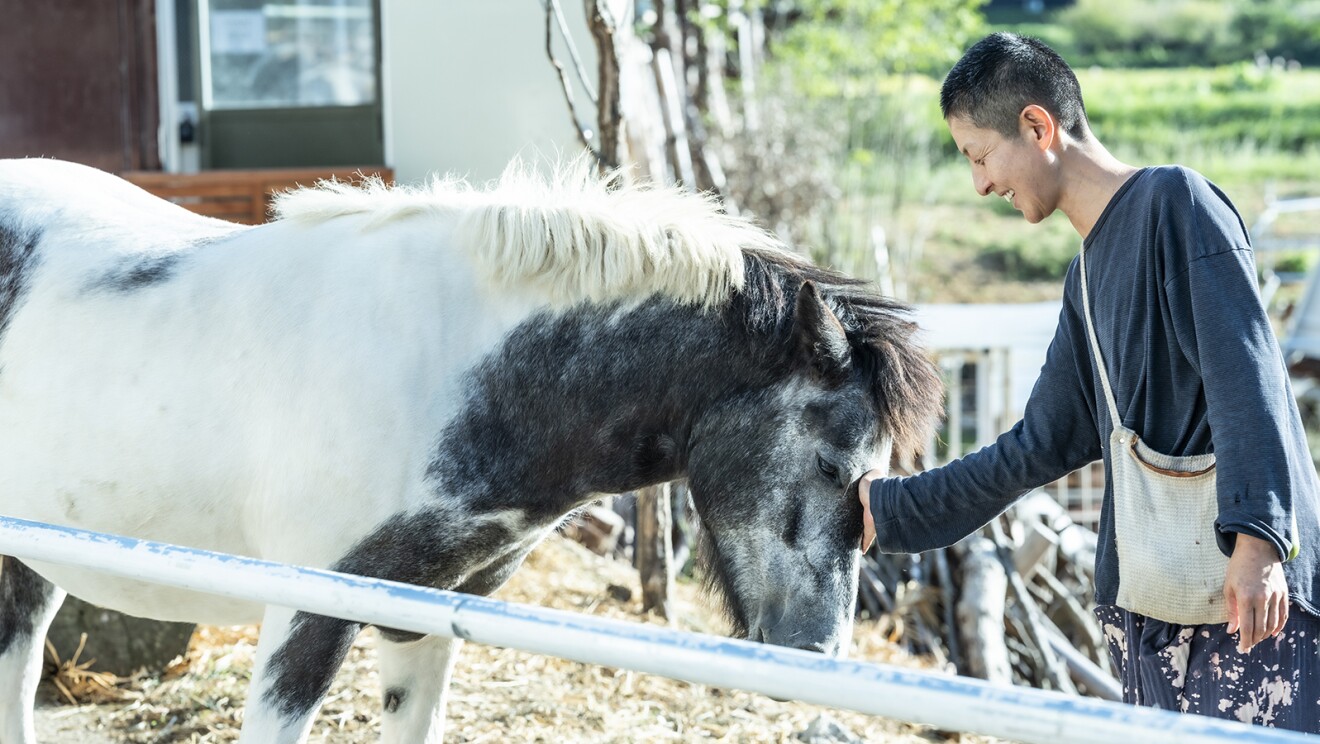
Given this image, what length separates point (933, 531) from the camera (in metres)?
2.44

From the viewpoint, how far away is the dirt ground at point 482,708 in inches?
151

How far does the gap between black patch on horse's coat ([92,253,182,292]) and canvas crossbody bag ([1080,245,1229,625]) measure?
2044mm

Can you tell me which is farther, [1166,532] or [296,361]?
[296,361]

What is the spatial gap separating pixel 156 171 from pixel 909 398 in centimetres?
579

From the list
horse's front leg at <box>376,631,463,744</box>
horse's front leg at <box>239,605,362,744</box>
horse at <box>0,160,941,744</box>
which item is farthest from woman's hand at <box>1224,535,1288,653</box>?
horse's front leg at <box>376,631,463,744</box>

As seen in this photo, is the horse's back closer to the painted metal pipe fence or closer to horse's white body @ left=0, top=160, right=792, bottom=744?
horse's white body @ left=0, top=160, right=792, bottom=744

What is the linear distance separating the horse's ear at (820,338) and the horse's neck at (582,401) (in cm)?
13

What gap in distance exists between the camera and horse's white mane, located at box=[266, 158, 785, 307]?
8.18 ft

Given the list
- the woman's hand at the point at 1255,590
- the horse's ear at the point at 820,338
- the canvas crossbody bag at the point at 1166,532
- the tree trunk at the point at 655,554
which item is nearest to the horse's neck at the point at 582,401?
the horse's ear at the point at 820,338

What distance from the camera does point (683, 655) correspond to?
1411 mm

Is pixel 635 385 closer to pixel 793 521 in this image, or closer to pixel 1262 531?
pixel 793 521

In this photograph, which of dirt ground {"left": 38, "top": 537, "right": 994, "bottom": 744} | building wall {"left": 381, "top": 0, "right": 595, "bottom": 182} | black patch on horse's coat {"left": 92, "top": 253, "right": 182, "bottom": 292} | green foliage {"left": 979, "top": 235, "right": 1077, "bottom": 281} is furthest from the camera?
green foliage {"left": 979, "top": 235, "right": 1077, "bottom": 281}

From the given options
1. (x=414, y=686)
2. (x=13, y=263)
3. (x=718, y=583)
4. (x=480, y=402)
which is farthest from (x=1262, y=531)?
(x=13, y=263)

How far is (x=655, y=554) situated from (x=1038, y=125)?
3.06 m
